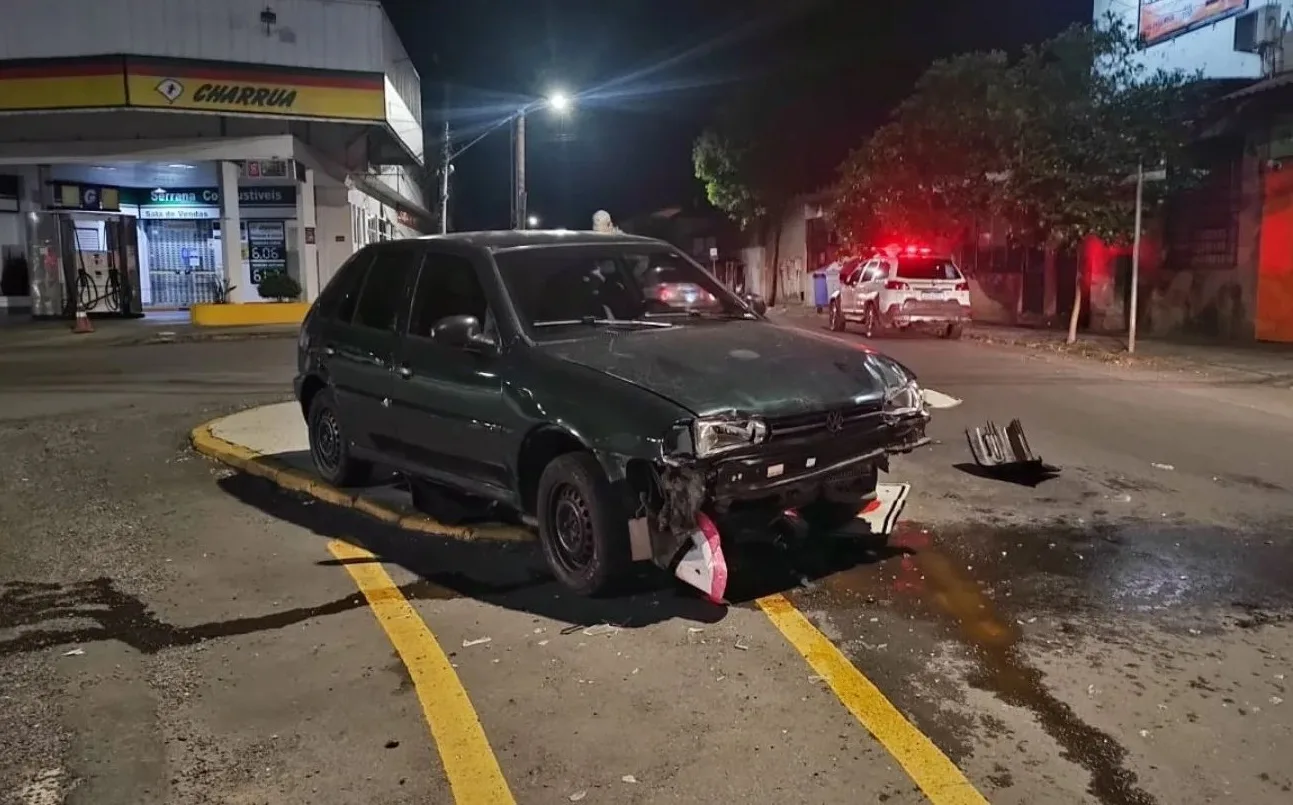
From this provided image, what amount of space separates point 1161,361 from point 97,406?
15.1m

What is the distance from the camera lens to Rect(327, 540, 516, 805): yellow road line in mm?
Answer: 3654

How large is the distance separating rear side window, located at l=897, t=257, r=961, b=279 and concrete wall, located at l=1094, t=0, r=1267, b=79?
574cm

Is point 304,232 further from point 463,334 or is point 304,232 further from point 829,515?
point 829,515

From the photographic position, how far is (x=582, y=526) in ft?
17.8

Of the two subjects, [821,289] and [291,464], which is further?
[821,289]

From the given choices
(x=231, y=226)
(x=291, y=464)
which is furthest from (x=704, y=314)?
(x=231, y=226)

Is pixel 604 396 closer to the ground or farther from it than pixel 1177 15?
closer to the ground

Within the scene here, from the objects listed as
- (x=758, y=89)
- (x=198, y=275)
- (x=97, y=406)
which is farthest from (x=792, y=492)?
(x=758, y=89)

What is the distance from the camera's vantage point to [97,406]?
12.5m

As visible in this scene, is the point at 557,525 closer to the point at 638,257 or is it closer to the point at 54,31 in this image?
the point at 638,257

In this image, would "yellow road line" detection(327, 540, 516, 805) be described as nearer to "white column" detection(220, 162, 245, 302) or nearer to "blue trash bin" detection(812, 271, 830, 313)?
"white column" detection(220, 162, 245, 302)

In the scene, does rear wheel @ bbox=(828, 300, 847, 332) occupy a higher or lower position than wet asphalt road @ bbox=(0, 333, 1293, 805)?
higher

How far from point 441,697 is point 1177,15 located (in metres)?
26.6

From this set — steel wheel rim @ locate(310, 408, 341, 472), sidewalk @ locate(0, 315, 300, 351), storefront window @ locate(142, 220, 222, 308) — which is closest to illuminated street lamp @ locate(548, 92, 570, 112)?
sidewalk @ locate(0, 315, 300, 351)
